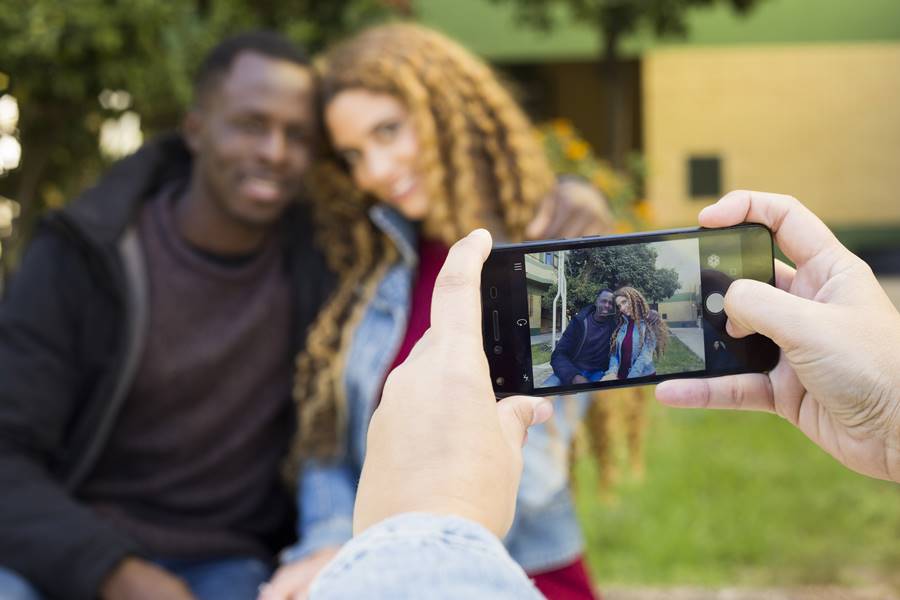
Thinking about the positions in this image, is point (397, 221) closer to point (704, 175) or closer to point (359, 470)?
point (359, 470)

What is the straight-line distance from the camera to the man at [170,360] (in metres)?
2.15

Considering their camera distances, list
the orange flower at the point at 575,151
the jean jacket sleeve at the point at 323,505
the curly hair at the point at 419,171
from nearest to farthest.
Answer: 1. the jean jacket sleeve at the point at 323,505
2. the curly hair at the point at 419,171
3. the orange flower at the point at 575,151

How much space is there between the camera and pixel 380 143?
2.47m

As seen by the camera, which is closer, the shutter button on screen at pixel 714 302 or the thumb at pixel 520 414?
the thumb at pixel 520 414

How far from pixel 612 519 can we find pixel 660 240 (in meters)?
2.90

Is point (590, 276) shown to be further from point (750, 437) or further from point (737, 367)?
point (750, 437)

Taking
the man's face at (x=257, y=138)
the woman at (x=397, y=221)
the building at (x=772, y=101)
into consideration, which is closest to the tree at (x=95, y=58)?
the man's face at (x=257, y=138)

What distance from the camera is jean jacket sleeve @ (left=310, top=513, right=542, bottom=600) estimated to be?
779 millimetres

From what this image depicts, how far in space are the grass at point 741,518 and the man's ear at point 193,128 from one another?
1.68 metres

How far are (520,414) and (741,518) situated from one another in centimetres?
317

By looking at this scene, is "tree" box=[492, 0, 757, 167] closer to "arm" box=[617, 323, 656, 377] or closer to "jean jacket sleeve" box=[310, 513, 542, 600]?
"arm" box=[617, 323, 656, 377]

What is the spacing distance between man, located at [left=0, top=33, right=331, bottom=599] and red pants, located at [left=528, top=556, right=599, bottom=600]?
0.72 m

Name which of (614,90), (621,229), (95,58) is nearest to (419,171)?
(95,58)

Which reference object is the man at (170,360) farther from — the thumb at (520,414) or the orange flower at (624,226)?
the orange flower at (624,226)
